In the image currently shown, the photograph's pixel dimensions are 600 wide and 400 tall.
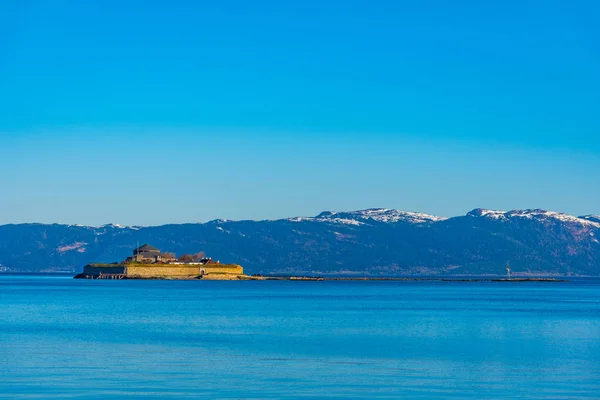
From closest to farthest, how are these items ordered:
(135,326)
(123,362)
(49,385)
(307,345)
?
(49,385), (123,362), (307,345), (135,326)

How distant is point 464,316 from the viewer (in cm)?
7681

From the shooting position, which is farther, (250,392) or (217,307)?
(217,307)

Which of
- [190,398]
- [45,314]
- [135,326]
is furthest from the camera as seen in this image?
[45,314]

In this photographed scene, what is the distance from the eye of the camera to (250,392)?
31812mm

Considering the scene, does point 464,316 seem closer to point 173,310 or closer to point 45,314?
point 173,310

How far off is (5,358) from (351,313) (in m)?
42.9

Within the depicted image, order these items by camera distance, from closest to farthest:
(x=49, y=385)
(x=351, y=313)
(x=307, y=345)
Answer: (x=49, y=385), (x=307, y=345), (x=351, y=313)

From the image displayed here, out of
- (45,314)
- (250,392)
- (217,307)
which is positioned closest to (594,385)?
(250,392)

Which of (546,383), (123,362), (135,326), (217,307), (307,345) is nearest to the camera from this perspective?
(546,383)

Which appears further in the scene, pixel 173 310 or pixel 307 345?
pixel 173 310

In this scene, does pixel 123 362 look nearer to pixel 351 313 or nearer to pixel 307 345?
pixel 307 345

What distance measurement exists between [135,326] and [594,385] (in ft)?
111

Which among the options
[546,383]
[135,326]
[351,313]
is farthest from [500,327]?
[546,383]

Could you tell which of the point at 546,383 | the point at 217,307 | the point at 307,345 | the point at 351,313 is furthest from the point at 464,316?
the point at 546,383
